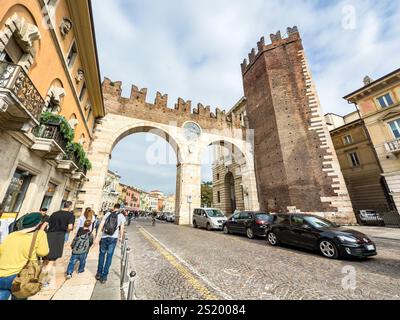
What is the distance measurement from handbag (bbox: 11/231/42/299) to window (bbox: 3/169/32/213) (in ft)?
16.1

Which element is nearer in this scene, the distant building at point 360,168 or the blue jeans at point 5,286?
the blue jeans at point 5,286

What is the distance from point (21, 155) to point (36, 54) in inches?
132

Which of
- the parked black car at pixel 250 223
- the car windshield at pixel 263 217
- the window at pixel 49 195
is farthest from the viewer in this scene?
the car windshield at pixel 263 217

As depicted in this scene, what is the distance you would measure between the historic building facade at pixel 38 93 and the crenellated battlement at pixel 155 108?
7.99 meters

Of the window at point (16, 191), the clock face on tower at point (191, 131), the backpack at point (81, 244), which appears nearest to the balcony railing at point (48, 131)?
the window at point (16, 191)

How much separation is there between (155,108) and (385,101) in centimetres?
2144

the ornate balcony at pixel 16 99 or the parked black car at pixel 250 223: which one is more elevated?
the ornate balcony at pixel 16 99

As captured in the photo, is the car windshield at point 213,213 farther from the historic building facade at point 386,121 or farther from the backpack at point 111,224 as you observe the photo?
the historic building facade at point 386,121

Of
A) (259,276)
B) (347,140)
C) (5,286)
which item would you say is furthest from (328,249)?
(347,140)

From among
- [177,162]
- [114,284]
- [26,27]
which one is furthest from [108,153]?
[114,284]

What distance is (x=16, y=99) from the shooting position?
161 inches

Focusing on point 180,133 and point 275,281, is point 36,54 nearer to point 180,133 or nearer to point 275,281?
point 275,281

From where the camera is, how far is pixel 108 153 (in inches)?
637

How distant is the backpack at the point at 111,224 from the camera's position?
159 inches
